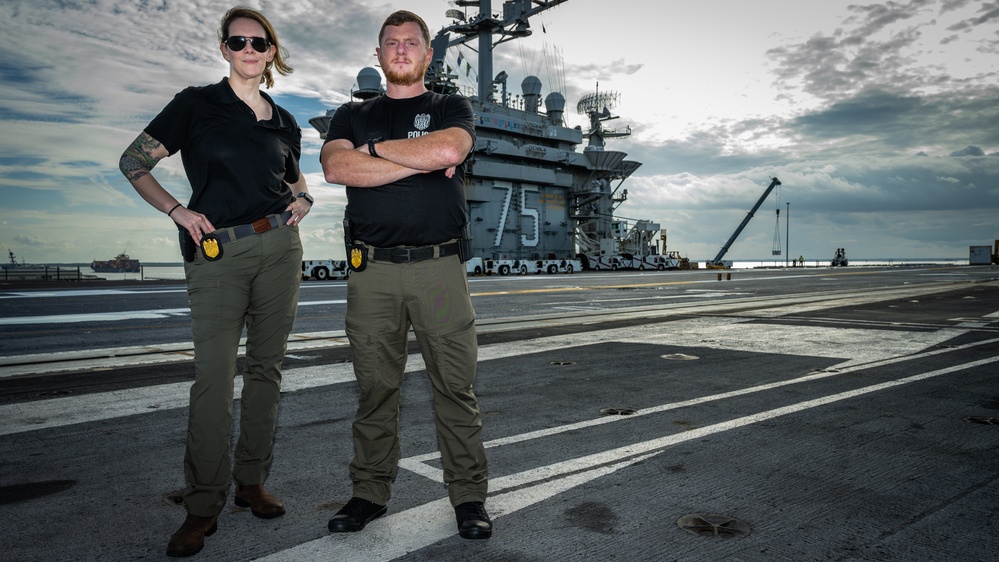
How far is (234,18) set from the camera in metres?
3.02

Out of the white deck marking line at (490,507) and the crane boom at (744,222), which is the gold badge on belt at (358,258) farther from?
the crane boom at (744,222)

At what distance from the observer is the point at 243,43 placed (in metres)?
3.00

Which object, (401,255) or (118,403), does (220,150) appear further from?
(118,403)

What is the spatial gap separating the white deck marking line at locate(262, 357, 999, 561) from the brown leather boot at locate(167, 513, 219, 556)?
329 mm

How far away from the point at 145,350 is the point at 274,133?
5770 millimetres

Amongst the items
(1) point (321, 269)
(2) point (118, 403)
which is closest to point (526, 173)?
(1) point (321, 269)

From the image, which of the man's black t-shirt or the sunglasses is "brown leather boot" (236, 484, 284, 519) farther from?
the sunglasses

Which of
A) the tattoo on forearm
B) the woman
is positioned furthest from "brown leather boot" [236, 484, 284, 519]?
the tattoo on forearm

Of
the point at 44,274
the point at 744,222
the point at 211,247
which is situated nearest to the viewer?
the point at 211,247

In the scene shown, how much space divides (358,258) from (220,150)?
801 millimetres

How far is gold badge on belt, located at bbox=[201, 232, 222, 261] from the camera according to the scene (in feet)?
9.18

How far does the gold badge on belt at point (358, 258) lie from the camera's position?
296cm

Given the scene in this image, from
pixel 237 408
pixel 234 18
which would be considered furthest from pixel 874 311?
pixel 234 18

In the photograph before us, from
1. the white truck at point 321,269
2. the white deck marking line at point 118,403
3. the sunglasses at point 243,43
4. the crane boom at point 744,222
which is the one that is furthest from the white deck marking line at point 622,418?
the crane boom at point 744,222
